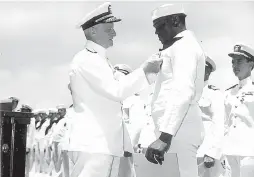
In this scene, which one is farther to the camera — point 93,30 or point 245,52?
point 245,52

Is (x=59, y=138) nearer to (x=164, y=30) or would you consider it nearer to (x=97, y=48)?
(x=97, y=48)

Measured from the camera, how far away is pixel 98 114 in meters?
3.51

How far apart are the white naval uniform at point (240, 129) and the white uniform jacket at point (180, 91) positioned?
1.78 m

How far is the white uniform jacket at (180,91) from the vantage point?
10.6ft

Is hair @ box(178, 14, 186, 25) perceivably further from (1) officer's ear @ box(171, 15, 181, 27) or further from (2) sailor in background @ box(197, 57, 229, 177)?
(2) sailor in background @ box(197, 57, 229, 177)

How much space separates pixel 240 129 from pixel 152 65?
6.33ft

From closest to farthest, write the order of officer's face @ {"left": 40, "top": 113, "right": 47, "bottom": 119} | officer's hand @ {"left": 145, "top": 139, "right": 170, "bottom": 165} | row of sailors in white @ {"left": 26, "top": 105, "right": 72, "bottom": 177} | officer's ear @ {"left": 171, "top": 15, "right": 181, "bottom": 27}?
officer's hand @ {"left": 145, "top": 139, "right": 170, "bottom": 165}, officer's ear @ {"left": 171, "top": 15, "right": 181, "bottom": 27}, row of sailors in white @ {"left": 26, "top": 105, "right": 72, "bottom": 177}, officer's face @ {"left": 40, "top": 113, "right": 47, "bottom": 119}

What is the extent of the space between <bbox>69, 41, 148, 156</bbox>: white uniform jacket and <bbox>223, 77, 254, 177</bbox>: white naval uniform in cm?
182

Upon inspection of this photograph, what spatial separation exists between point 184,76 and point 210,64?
9.58ft

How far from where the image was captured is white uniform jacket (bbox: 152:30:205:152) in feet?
10.6

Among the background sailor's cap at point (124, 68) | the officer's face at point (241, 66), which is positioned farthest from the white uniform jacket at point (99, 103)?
the background sailor's cap at point (124, 68)

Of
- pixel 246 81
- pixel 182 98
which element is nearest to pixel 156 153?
pixel 182 98

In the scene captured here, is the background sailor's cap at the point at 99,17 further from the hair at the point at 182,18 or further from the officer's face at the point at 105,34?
the hair at the point at 182,18

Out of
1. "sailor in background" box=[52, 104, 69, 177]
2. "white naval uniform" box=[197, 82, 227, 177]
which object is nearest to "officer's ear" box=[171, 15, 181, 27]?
"white naval uniform" box=[197, 82, 227, 177]
